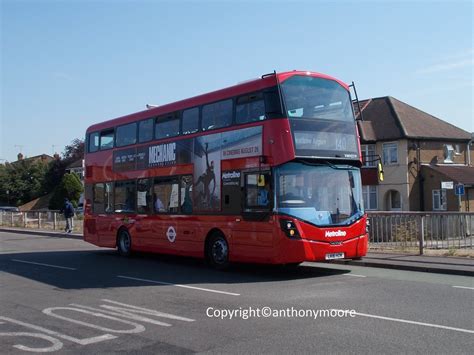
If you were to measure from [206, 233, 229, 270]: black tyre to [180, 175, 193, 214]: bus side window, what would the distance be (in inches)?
46.9

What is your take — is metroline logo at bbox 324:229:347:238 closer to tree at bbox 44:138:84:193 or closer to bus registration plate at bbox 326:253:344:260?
bus registration plate at bbox 326:253:344:260

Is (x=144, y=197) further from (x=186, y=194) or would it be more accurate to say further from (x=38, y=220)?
(x=38, y=220)

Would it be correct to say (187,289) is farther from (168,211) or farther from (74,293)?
(168,211)

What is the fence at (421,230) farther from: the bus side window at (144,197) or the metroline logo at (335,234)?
the bus side window at (144,197)

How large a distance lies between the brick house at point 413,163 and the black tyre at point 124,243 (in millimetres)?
25519

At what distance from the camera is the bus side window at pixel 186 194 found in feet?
48.7

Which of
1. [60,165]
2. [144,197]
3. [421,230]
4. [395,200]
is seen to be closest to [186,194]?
[144,197]

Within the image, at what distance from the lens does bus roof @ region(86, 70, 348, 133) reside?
40.9 ft

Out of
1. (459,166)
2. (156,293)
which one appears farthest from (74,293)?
(459,166)

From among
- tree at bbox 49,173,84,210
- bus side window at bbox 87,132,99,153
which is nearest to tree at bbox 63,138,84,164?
tree at bbox 49,173,84,210

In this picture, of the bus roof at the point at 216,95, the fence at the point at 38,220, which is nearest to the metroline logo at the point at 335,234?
the bus roof at the point at 216,95

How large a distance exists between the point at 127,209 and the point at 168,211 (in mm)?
2526

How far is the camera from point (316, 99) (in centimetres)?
1263

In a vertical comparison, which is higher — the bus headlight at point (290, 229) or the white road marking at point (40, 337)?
the bus headlight at point (290, 229)
